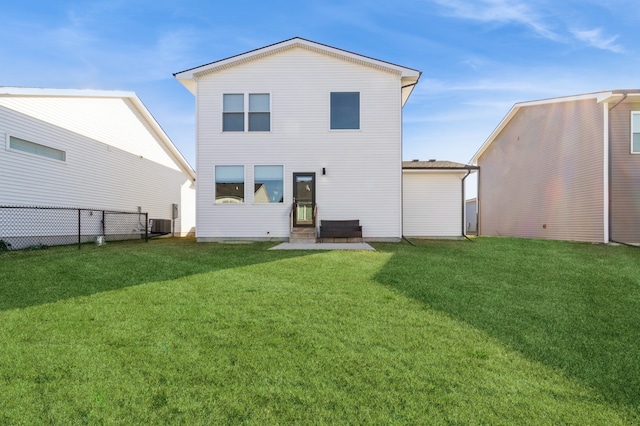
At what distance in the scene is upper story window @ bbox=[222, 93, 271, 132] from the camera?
12.4 m

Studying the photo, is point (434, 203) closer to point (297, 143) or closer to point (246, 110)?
point (297, 143)

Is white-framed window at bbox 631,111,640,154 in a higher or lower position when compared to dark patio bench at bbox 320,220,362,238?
higher

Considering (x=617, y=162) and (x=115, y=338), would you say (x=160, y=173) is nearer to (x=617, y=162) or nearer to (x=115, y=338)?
(x=115, y=338)

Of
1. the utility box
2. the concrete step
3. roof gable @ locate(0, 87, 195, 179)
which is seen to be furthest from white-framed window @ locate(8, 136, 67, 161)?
the concrete step

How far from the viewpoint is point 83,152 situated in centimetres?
1273

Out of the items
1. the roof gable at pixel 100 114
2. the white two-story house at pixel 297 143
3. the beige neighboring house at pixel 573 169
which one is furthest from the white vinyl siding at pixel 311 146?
the beige neighboring house at pixel 573 169

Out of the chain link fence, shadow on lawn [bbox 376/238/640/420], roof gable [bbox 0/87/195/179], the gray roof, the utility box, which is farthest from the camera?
the utility box

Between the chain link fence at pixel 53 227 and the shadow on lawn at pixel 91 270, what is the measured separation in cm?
241

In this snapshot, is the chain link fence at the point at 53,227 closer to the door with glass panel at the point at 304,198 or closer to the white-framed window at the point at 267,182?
the white-framed window at the point at 267,182

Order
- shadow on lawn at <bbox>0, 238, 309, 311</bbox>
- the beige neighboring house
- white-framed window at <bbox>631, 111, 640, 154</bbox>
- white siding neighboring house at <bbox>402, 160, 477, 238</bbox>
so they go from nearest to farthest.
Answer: shadow on lawn at <bbox>0, 238, 309, 311</bbox>
the beige neighboring house
white-framed window at <bbox>631, 111, 640, 154</bbox>
white siding neighboring house at <bbox>402, 160, 477, 238</bbox>

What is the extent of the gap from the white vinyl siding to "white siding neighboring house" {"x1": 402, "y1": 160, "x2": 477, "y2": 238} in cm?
239

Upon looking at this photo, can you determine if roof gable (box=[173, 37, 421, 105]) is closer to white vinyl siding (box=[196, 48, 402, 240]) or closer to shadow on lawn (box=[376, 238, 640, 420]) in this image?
white vinyl siding (box=[196, 48, 402, 240])

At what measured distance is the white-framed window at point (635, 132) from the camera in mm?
11680

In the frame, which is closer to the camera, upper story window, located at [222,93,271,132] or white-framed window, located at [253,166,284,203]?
white-framed window, located at [253,166,284,203]
